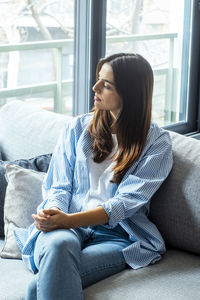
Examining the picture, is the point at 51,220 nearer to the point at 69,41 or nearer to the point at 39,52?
the point at 39,52

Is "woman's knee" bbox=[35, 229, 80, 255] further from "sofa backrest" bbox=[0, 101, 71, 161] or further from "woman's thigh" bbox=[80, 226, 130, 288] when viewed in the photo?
"sofa backrest" bbox=[0, 101, 71, 161]

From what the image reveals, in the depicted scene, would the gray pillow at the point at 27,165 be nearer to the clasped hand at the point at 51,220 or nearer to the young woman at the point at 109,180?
the young woman at the point at 109,180

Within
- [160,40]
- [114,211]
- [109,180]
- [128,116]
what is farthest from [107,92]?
[160,40]

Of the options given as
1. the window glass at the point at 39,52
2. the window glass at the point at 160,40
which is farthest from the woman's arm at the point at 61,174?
the window glass at the point at 160,40

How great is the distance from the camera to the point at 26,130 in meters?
2.65

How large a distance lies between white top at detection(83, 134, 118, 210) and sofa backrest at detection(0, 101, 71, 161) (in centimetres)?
40

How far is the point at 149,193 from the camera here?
2.06 metres

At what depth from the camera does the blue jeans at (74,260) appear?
1765 millimetres

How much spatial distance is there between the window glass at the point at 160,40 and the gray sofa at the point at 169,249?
1004mm

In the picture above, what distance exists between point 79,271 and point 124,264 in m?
0.20

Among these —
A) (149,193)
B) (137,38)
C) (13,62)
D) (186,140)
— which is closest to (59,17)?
(13,62)

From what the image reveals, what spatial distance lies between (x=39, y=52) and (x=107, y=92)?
39.2 inches

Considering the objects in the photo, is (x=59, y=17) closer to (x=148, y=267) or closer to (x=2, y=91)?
(x=2, y=91)

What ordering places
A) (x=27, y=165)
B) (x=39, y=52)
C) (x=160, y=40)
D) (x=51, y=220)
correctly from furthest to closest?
(x=160, y=40)
(x=39, y=52)
(x=27, y=165)
(x=51, y=220)
